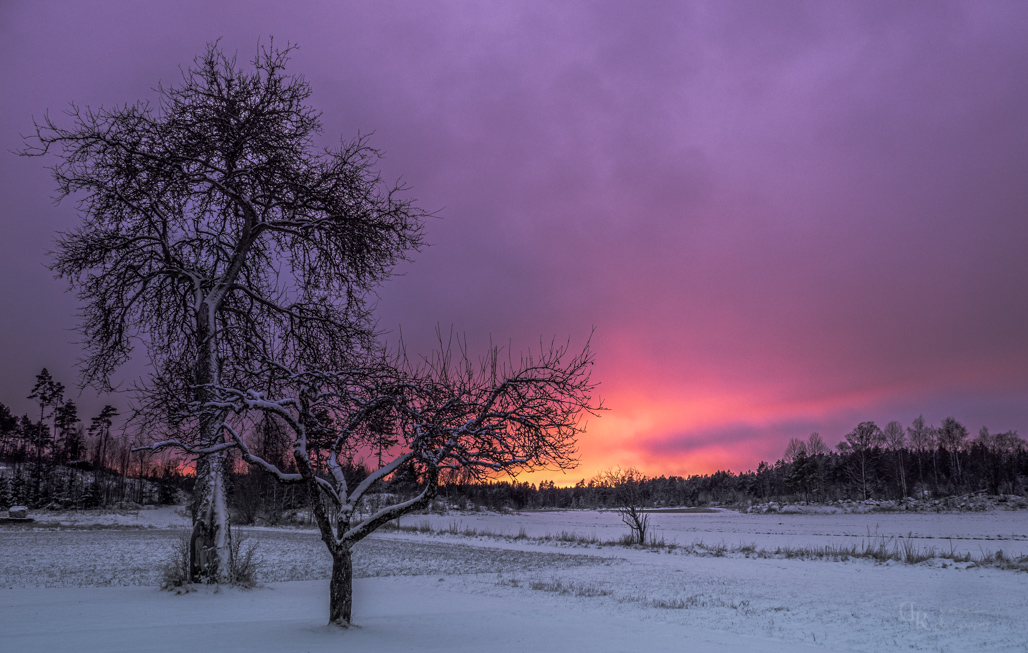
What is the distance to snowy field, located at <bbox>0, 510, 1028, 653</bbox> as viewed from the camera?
8883 mm

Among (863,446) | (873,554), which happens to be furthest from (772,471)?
(873,554)

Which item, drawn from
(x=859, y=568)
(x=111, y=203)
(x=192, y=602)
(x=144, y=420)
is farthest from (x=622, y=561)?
(x=111, y=203)

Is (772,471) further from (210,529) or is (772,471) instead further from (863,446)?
(210,529)

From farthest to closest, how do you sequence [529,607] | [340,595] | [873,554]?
[873,554], [529,607], [340,595]

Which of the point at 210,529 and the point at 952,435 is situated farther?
the point at 952,435

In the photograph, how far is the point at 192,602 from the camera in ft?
39.0

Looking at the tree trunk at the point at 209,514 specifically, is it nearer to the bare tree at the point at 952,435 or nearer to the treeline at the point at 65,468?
the treeline at the point at 65,468

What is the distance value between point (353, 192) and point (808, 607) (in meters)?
13.3

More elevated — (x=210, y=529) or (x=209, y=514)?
(x=209, y=514)

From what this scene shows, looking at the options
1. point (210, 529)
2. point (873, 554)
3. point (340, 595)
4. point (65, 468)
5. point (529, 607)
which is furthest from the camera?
point (65, 468)

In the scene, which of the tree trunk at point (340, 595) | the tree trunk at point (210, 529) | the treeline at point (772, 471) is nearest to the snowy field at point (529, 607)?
the tree trunk at point (340, 595)

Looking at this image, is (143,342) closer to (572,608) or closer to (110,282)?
(110,282)

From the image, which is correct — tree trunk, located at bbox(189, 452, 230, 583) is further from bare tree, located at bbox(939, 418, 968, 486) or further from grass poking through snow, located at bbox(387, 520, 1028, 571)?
bare tree, located at bbox(939, 418, 968, 486)

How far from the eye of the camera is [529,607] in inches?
516
